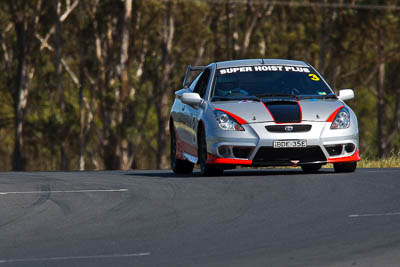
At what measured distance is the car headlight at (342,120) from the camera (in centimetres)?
1323

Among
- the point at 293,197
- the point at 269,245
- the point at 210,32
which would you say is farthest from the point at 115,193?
the point at 210,32

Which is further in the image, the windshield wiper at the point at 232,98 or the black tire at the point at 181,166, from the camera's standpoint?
the black tire at the point at 181,166

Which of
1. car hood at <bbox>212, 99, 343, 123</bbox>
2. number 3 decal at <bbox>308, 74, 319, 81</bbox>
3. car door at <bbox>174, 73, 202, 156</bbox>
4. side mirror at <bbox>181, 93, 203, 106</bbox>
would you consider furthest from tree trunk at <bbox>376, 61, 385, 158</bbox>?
car hood at <bbox>212, 99, 343, 123</bbox>

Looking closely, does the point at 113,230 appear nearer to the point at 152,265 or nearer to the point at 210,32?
the point at 152,265

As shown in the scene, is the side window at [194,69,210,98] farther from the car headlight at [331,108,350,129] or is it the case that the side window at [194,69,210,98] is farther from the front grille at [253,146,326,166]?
the car headlight at [331,108,350,129]

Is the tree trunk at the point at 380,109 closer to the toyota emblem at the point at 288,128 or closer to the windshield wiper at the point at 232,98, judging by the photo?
the windshield wiper at the point at 232,98

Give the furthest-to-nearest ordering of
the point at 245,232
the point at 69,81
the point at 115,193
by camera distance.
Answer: the point at 69,81, the point at 115,193, the point at 245,232

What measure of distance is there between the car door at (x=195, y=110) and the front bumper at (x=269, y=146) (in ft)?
2.36

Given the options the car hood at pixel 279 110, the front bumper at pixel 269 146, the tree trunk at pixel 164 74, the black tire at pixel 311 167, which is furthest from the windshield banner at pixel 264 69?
the tree trunk at pixel 164 74

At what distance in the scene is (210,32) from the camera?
4553 centimetres

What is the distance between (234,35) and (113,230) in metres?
37.6

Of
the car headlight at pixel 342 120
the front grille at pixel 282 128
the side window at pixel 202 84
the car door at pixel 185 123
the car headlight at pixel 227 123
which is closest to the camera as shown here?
the front grille at pixel 282 128

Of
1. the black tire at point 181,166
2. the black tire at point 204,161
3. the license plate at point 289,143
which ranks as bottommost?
the black tire at point 181,166

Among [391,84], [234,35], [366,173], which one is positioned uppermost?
[366,173]
